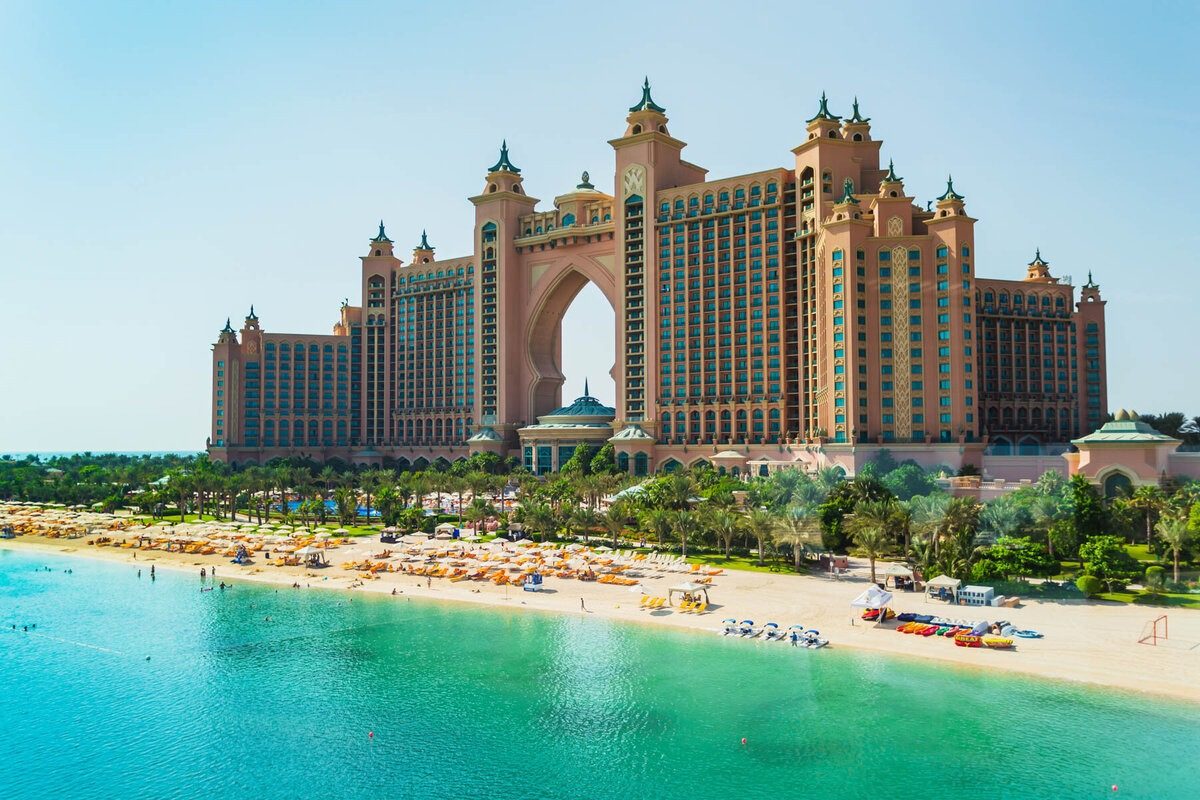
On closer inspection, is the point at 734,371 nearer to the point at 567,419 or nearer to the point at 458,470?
the point at 567,419

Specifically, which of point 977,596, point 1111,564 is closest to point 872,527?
point 977,596

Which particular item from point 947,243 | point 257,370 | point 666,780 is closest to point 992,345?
point 947,243

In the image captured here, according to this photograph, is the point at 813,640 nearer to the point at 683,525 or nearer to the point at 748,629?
the point at 748,629

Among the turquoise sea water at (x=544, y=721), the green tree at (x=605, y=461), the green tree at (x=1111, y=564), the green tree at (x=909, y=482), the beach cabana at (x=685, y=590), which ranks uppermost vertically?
the green tree at (x=605, y=461)

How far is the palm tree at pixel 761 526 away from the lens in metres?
75.8

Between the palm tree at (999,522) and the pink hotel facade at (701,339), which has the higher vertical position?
the pink hotel facade at (701,339)

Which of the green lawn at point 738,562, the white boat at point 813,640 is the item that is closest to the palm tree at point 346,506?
the green lawn at point 738,562

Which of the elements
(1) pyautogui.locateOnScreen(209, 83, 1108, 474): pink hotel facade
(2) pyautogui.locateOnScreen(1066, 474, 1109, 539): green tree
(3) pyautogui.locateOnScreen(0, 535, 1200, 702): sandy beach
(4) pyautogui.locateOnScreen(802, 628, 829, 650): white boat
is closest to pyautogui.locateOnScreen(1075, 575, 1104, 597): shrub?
(3) pyautogui.locateOnScreen(0, 535, 1200, 702): sandy beach

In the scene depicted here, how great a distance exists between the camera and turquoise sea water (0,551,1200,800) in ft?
125

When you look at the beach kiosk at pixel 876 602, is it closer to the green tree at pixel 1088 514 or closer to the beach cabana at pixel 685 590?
the beach cabana at pixel 685 590

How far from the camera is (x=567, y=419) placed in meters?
148

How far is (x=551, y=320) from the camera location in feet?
539

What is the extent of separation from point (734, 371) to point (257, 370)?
101457 millimetres

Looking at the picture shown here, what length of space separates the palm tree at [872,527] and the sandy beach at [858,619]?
3.13 m
